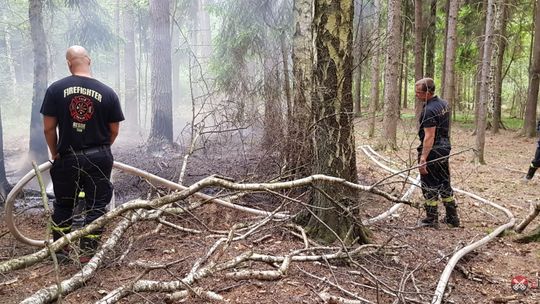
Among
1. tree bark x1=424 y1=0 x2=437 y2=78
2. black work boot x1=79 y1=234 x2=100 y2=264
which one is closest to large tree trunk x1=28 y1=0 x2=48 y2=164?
black work boot x1=79 y1=234 x2=100 y2=264

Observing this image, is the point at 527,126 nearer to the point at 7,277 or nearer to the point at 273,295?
the point at 273,295

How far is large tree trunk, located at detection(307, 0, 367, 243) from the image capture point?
3883 millimetres

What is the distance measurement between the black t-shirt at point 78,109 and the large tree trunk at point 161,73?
7493mm

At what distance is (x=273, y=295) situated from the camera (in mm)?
2949

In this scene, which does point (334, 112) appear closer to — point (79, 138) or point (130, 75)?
point (79, 138)

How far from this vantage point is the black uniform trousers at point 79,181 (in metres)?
3.68

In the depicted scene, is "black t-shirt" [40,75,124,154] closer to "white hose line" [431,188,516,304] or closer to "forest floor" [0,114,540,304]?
"forest floor" [0,114,540,304]

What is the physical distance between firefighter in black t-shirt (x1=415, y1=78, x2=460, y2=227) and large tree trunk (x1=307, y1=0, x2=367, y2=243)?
1579mm

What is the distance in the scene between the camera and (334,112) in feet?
12.9

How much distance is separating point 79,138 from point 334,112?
244 cm

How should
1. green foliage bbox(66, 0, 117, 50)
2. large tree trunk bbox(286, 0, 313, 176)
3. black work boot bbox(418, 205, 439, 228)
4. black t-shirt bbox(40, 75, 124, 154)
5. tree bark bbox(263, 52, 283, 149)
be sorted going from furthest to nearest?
green foliage bbox(66, 0, 117, 50), tree bark bbox(263, 52, 283, 149), large tree trunk bbox(286, 0, 313, 176), black work boot bbox(418, 205, 439, 228), black t-shirt bbox(40, 75, 124, 154)

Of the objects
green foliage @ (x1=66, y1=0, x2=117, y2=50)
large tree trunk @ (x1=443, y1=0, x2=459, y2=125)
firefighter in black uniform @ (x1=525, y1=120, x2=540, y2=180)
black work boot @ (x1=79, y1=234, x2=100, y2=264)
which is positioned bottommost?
black work boot @ (x1=79, y1=234, x2=100, y2=264)
